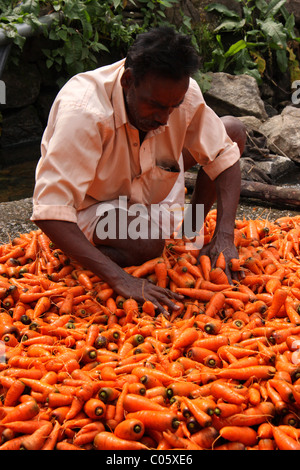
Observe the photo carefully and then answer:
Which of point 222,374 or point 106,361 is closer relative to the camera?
point 222,374

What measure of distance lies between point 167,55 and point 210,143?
3.22ft

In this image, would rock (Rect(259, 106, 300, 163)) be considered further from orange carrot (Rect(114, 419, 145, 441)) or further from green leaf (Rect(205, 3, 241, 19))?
orange carrot (Rect(114, 419, 145, 441))

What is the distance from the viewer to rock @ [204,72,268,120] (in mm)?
8469

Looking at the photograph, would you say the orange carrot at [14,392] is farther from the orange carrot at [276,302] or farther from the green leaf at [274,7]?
the green leaf at [274,7]

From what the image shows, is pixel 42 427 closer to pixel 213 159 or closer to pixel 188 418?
pixel 188 418

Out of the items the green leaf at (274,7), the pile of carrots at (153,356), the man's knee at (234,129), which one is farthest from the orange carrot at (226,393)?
the green leaf at (274,7)

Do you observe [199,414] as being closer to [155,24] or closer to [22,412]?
[22,412]

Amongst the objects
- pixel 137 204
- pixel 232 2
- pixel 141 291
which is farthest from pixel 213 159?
pixel 232 2

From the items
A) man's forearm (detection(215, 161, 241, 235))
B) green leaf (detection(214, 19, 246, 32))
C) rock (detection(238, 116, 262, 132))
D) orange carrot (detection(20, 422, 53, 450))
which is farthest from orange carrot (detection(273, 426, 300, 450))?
green leaf (detection(214, 19, 246, 32))

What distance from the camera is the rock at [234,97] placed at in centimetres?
847

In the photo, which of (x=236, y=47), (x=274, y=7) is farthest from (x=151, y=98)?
(x=274, y=7)

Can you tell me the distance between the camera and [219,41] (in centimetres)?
926

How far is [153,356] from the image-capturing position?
2580mm

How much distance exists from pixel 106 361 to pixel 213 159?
1.68 meters
